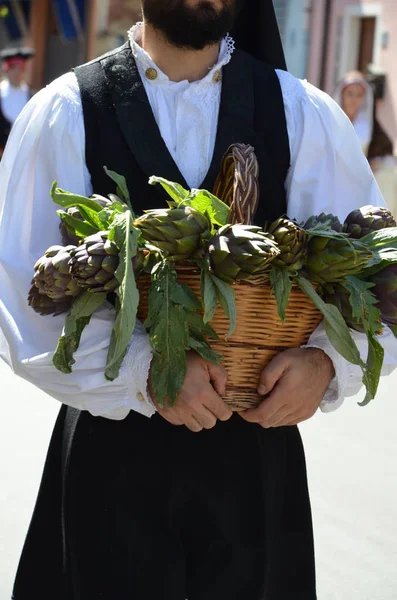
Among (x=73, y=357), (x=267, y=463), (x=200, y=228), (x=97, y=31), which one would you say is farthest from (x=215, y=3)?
(x=97, y=31)

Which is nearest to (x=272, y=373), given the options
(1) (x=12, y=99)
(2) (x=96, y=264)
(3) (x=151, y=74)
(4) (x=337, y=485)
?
(2) (x=96, y=264)

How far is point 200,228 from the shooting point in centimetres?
201

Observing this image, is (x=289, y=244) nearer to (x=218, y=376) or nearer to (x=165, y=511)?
(x=218, y=376)

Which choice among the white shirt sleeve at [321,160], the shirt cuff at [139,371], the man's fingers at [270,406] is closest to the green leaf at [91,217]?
the shirt cuff at [139,371]

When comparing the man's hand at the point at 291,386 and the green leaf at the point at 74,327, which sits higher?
the green leaf at the point at 74,327

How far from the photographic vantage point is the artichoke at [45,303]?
6.89 ft

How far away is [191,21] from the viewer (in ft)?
8.00

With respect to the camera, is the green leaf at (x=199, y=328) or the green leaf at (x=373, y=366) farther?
the green leaf at (x=373, y=366)

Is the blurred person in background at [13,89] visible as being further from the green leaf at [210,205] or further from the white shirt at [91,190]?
the green leaf at [210,205]

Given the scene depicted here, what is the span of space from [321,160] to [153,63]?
1.37ft

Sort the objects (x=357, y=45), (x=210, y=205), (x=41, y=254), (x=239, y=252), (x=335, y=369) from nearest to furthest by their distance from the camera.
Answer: (x=239, y=252), (x=210, y=205), (x=335, y=369), (x=41, y=254), (x=357, y=45)

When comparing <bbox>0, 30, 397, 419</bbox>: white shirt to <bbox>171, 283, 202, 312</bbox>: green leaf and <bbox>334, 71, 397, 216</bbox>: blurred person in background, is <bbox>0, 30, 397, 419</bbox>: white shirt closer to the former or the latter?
<bbox>171, 283, 202, 312</bbox>: green leaf

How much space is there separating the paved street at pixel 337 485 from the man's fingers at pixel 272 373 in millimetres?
2226

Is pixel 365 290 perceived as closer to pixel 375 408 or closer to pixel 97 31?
pixel 375 408
